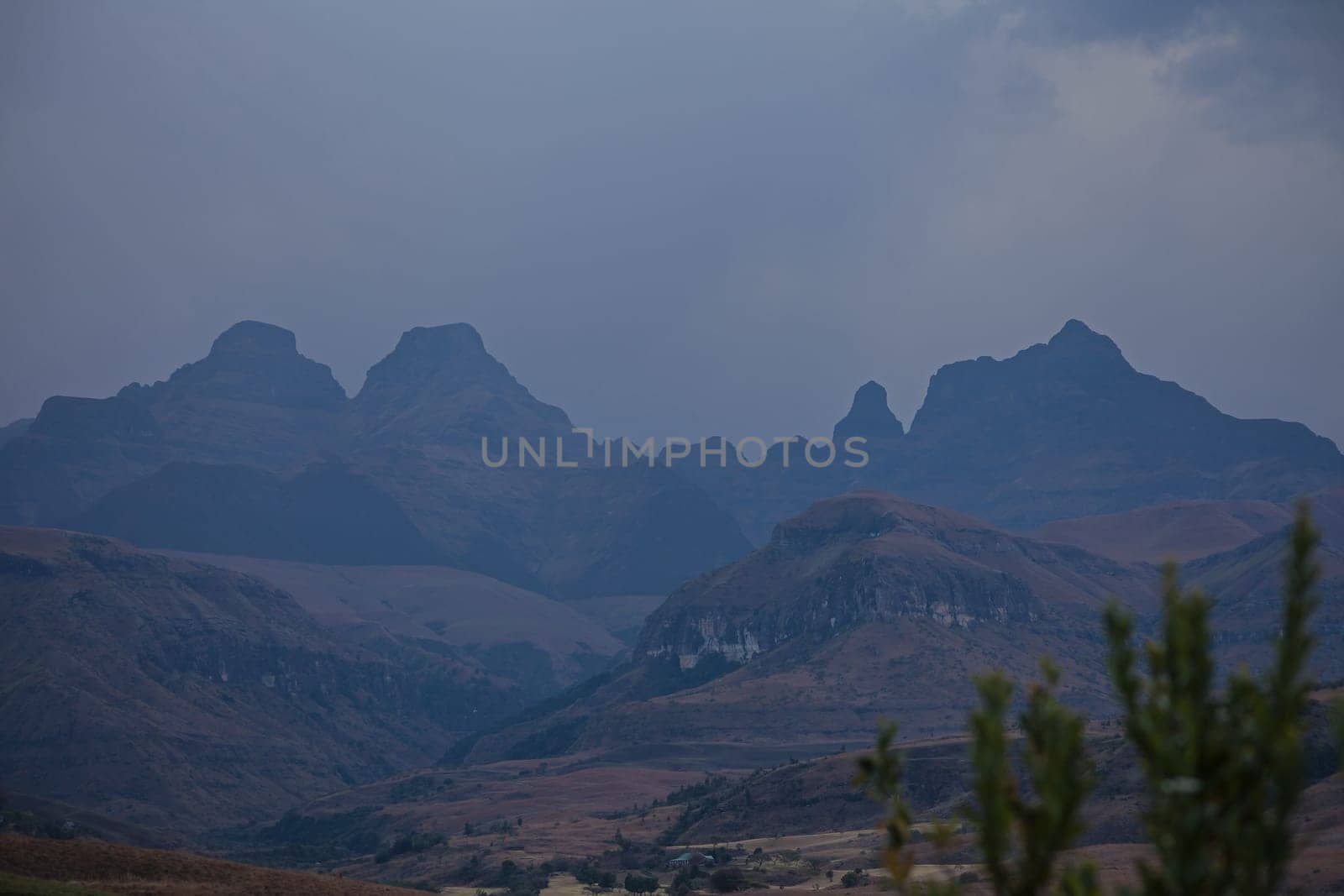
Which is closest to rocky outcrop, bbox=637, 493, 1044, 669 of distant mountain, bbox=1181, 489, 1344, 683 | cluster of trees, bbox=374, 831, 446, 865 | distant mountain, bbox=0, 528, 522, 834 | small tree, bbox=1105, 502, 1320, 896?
distant mountain, bbox=1181, 489, 1344, 683

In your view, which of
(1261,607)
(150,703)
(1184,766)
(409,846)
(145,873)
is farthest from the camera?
(1261,607)

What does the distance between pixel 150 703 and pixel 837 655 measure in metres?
82.1

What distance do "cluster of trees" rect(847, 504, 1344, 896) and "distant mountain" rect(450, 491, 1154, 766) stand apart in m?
125

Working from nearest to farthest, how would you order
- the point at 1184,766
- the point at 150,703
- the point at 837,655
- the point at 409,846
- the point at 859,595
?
1. the point at 1184,766
2. the point at 409,846
3. the point at 150,703
4. the point at 837,655
5. the point at 859,595

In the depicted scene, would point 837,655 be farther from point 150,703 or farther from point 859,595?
point 150,703

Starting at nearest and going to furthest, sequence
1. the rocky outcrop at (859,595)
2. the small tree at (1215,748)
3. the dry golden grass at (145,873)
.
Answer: the small tree at (1215,748)
the dry golden grass at (145,873)
the rocky outcrop at (859,595)

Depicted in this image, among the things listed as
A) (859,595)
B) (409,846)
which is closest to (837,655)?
(859,595)

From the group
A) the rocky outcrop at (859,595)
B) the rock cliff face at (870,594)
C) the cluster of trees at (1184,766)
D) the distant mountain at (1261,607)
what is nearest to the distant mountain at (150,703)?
the rock cliff face at (870,594)

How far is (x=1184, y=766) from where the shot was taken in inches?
299

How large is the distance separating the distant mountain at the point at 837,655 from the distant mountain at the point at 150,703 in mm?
23976

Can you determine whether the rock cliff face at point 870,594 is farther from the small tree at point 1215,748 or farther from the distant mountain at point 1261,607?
the small tree at point 1215,748

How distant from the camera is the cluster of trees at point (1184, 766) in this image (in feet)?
24.5

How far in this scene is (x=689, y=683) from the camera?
18688 cm

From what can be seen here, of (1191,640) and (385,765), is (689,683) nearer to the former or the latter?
(385,765)
